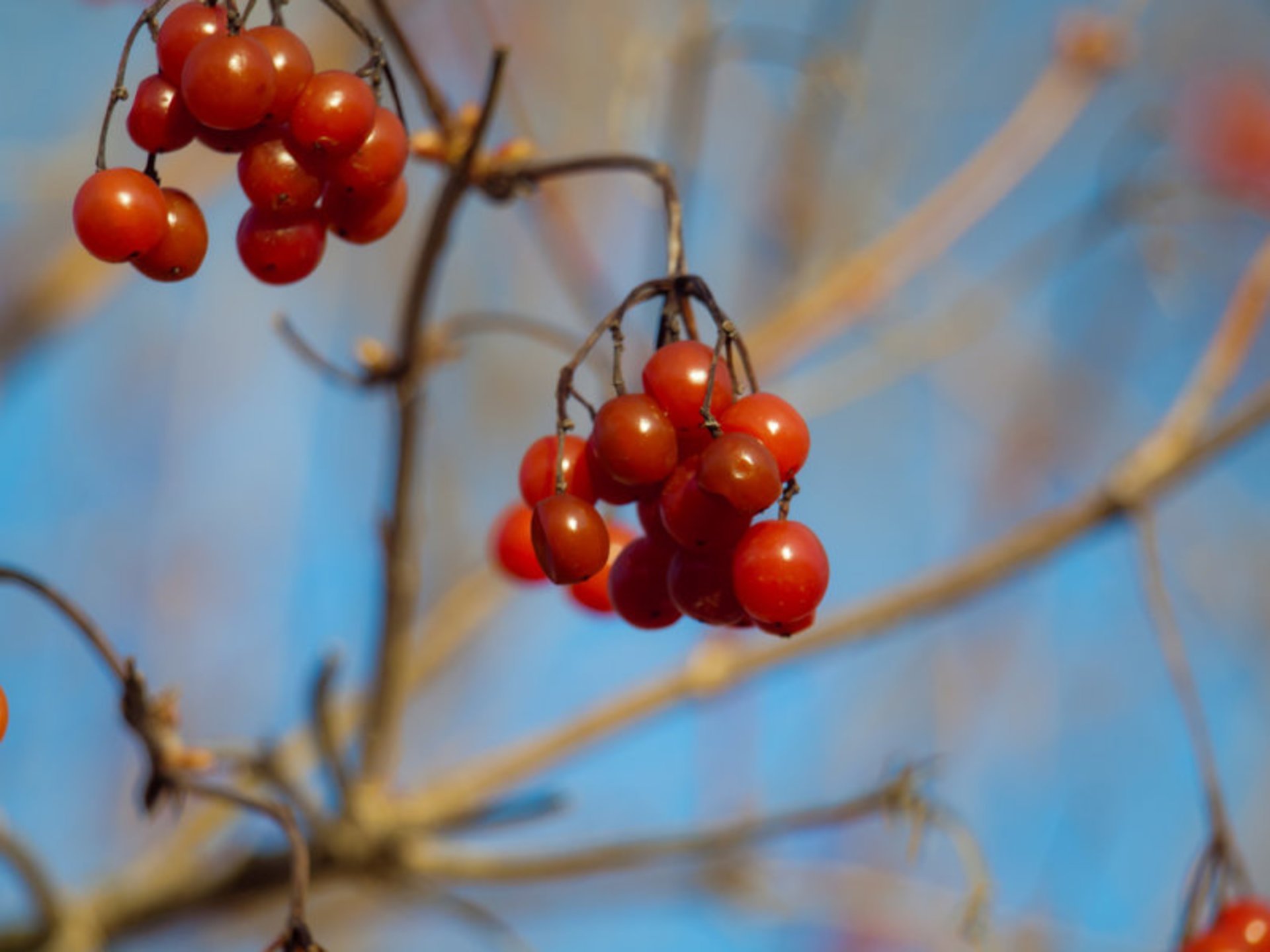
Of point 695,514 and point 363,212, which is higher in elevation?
point 363,212

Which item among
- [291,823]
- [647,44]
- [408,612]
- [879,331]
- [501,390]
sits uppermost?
[501,390]

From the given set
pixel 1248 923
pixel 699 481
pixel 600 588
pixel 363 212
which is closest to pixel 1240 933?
pixel 1248 923

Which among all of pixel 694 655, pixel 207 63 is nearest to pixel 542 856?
pixel 694 655

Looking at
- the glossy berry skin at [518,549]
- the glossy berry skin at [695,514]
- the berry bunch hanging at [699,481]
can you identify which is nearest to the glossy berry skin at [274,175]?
the berry bunch hanging at [699,481]

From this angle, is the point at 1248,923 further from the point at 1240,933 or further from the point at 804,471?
the point at 804,471

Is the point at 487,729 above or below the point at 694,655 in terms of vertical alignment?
above

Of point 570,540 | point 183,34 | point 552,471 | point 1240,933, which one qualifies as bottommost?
point 1240,933

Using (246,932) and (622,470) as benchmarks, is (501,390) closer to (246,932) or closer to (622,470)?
(246,932)

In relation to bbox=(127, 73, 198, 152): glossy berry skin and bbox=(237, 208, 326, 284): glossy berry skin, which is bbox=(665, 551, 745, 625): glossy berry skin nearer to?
bbox=(237, 208, 326, 284): glossy berry skin
